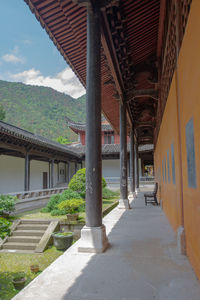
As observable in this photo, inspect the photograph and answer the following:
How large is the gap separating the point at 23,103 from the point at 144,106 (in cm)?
6080

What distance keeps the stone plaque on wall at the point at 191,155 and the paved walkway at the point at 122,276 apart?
1058 millimetres

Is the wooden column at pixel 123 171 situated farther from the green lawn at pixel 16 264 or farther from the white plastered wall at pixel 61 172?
the white plastered wall at pixel 61 172

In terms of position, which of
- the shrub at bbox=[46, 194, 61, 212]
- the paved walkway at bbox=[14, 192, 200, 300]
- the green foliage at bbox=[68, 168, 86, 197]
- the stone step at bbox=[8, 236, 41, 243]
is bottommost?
the stone step at bbox=[8, 236, 41, 243]

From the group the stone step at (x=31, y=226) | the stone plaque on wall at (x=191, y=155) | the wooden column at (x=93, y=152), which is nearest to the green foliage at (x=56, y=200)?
the stone step at (x=31, y=226)

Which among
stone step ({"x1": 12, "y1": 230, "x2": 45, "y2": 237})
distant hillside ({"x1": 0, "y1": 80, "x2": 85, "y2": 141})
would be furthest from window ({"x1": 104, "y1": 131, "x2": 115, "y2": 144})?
distant hillside ({"x1": 0, "y1": 80, "x2": 85, "y2": 141})

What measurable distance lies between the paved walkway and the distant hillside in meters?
57.7

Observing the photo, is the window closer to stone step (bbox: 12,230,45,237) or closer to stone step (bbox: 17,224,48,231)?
stone step (bbox: 17,224,48,231)

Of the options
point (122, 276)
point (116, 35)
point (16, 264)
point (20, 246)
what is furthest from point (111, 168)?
point (122, 276)

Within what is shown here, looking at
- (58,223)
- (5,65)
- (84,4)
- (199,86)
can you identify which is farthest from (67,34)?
(5,65)

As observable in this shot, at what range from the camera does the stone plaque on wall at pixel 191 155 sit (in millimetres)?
2808

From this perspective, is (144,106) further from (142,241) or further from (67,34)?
(142,241)

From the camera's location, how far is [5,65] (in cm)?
9669

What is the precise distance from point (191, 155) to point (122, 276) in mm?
1592

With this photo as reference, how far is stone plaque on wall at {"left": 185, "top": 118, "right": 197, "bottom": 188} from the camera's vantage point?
281 cm
